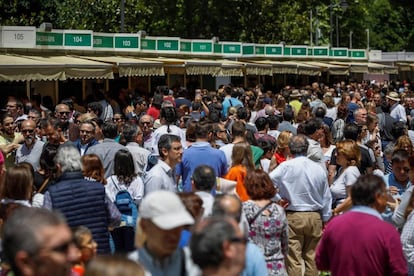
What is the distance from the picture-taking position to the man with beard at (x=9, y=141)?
36.4ft

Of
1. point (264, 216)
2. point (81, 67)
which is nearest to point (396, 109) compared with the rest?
point (81, 67)

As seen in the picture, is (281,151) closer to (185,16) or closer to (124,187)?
(124,187)

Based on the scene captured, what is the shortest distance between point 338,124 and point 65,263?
39.2ft

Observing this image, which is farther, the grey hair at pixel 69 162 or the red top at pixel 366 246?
the grey hair at pixel 69 162

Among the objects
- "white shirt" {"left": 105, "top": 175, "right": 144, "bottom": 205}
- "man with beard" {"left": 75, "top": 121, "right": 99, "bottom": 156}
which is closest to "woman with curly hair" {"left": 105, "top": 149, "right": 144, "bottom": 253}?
"white shirt" {"left": 105, "top": 175, "right": 144, "bottom": 205}

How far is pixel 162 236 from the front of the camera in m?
4.91

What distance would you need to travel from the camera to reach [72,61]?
74.1 ft

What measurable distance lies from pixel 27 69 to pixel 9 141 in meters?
8.25

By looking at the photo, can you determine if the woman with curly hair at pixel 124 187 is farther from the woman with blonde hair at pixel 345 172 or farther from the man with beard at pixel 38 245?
the man with beard at pixel 38 245

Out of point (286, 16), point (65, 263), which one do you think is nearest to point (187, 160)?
point (65, 263)

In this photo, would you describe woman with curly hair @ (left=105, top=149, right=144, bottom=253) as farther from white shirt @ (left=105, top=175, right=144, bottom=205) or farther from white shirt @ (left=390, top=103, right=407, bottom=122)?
white shirt @ (left=390, top=103, right=407, bottom=122)

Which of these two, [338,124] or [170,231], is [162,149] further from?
[338,124]

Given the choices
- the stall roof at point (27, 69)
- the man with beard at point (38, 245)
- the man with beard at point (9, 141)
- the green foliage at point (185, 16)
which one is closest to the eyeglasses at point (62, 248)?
the man with beard at point (38, 245)

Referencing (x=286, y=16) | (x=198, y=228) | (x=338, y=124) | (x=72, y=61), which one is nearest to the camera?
(x=198, y=228)
